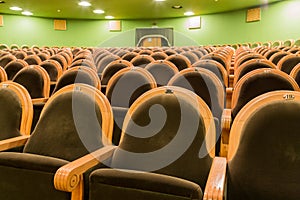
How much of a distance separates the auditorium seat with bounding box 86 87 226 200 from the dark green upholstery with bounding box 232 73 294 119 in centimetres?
93

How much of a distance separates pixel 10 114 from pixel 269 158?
1.66m

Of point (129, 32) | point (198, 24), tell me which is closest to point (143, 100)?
point (198, 24)

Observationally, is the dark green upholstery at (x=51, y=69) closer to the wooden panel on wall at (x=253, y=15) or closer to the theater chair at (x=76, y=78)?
the theater chair at (x=76, y=78)

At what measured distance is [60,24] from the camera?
68.4ft

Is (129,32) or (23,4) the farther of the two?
(129,32)

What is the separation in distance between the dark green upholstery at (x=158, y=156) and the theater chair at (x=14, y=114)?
774 millimetres

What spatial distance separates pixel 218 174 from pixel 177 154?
0.27 meters

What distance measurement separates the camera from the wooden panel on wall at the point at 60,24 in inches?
818

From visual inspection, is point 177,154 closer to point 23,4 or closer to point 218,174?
point 218,174

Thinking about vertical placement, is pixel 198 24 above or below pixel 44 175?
above

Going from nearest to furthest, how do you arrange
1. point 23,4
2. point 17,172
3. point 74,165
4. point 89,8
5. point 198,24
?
point 74,165 < point 17,172 < point 23,4 < point 89,8 < point 198,24

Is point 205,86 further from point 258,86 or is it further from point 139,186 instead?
point 139,186

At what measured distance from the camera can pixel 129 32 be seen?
2136cm

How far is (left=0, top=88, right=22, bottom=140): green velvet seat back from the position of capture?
6.85 feet
